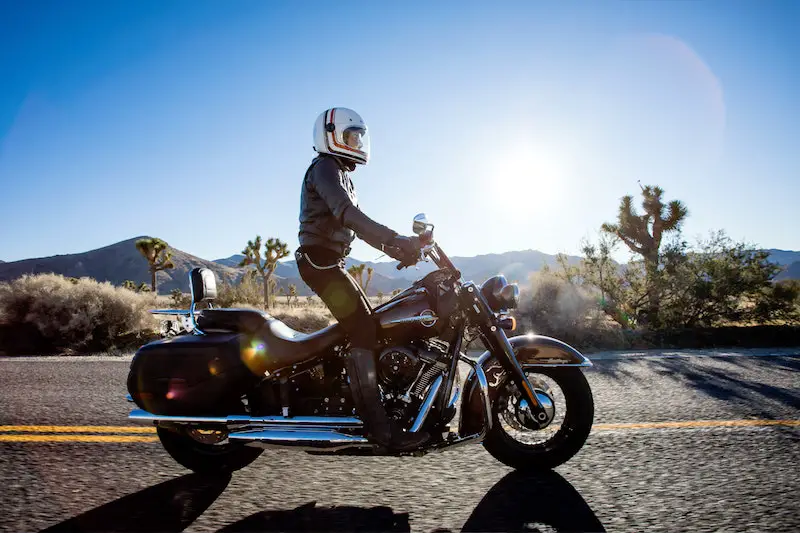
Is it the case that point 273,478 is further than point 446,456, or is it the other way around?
point 446,456

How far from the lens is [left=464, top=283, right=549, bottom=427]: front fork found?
3355 millimetres

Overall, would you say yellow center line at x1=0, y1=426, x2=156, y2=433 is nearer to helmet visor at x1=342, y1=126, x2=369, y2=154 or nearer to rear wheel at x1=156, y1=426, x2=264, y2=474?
rear wheel at x1=156, y1=426, x2=264, y2=474

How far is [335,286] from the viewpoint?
343 centimetres

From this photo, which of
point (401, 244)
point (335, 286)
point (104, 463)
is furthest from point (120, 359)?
point (401, 244)

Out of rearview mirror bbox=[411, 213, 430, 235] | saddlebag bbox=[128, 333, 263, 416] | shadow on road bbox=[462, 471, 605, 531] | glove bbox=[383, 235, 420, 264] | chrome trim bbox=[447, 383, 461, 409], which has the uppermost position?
rearview mirror bbox=[411, 213, 430, 235]

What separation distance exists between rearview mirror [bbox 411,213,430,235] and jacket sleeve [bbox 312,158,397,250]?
0.54 feet

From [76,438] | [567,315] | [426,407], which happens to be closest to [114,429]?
[76,438]

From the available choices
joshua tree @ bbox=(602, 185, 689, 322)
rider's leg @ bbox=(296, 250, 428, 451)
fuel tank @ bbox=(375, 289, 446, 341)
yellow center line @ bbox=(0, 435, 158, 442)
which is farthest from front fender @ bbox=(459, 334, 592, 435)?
joshua tree @ bbox=(602, 185, 689, 322)

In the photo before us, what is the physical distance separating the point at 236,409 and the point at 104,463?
3.36 ft

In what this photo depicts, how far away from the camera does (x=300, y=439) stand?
3.09 metres

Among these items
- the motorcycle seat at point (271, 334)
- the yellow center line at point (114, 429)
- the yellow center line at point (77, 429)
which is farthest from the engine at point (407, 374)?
the yellow center line at point (77, 429)

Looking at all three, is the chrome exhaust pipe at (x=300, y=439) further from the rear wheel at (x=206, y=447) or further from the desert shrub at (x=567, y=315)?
the desert shrub at (x=567, y=315)

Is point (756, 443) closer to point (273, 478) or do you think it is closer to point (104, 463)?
point (273, 478)

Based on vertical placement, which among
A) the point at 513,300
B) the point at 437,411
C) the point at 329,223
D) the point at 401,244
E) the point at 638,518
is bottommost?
the point at 638,518
